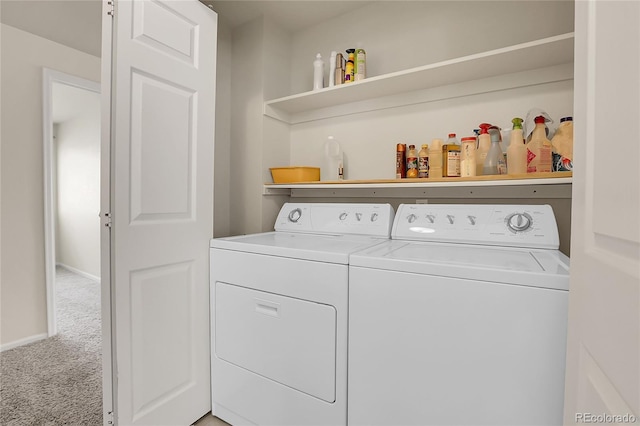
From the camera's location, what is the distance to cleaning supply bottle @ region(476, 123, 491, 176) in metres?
1.63

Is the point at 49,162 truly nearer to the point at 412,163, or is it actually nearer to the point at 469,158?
the point at 412,163

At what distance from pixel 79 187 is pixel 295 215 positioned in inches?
160

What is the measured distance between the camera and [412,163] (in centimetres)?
183

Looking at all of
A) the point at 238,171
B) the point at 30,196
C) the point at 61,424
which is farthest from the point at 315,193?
the point at 30,196

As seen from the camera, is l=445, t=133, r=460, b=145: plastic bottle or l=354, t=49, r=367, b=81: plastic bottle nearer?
l=445, t=133, r=460, b=145: plastic bottle

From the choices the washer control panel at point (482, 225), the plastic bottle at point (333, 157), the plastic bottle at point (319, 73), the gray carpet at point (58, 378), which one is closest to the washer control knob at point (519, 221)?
the washer control panel at point (482, 225)

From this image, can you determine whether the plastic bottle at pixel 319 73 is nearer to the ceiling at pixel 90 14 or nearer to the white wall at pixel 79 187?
the ceiling at pixel 90 14

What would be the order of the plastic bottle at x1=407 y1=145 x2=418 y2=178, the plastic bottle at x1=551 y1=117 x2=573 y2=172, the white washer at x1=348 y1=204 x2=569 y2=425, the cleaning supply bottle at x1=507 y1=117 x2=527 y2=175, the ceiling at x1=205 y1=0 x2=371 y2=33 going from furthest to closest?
1. the ceiling at x1=205 y1=0 x2=371 y2=33
2. the plastic bottle at x1=407 y1=145 x2=418 y2=178
3. the cleaning supply bottle at x1=507 y1=117 x2=527 y2=175
4. the plastic bottle at x1=551 y1=117 x2=573 y2=172
5. the white washer at x1=348 y1=204 x2=569 y2=425

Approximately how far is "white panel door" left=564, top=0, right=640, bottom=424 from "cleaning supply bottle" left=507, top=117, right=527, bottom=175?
90 centimetres

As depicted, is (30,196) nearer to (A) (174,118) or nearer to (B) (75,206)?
(A) (174,118)

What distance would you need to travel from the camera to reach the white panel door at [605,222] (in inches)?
16.6

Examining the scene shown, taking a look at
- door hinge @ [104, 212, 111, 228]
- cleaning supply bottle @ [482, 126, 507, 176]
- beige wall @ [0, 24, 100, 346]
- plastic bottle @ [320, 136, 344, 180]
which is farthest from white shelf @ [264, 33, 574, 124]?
beige wall @ [0, 24, 100, 346]

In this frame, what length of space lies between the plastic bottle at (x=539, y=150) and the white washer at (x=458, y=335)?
11.3 inches

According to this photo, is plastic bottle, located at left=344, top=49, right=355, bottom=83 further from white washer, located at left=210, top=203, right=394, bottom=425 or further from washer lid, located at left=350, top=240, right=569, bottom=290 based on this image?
washer lid, located at left=350, top=240, right=569, bottom=290
